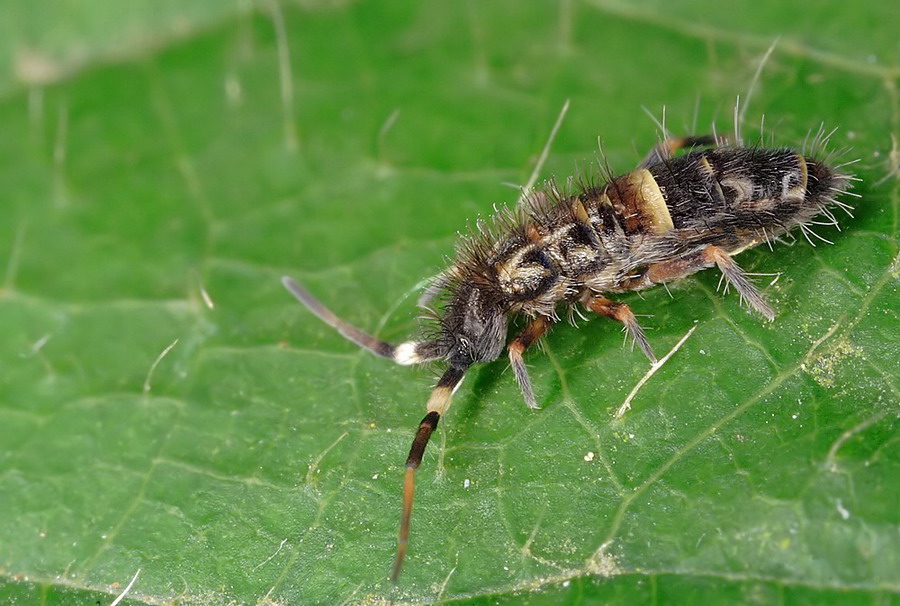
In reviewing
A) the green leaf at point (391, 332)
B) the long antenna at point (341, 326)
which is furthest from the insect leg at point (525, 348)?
the long antenna at point (341, 326)

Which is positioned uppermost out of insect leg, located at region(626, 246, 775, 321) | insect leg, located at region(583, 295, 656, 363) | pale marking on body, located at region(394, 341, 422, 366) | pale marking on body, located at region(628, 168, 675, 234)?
pale marking on body, located at region(628, 168, 675, 234)

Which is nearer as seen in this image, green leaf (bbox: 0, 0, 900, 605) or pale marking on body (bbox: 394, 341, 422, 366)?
green leaf (bbox: 0, 0, 900, 605)

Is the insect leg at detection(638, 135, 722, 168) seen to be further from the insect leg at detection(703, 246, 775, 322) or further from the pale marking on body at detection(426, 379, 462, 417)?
the pale marking on body at detection(426, 379, 462, 417)

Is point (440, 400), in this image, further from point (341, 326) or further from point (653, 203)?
point (653, 203)

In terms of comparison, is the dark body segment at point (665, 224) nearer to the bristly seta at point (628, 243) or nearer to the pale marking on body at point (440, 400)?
the bristly seta at point (628, 243)

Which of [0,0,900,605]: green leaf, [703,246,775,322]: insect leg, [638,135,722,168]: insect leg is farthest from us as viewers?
[638,135,722,168]: insect leg

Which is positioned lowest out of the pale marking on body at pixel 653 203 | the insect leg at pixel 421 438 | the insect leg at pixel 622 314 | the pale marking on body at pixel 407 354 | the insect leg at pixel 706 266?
the insect leg at pixel 421 438

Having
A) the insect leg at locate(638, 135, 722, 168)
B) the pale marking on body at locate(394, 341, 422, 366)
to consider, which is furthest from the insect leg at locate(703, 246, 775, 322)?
the pale marking on body at locate(394, 341, 422, 366)
